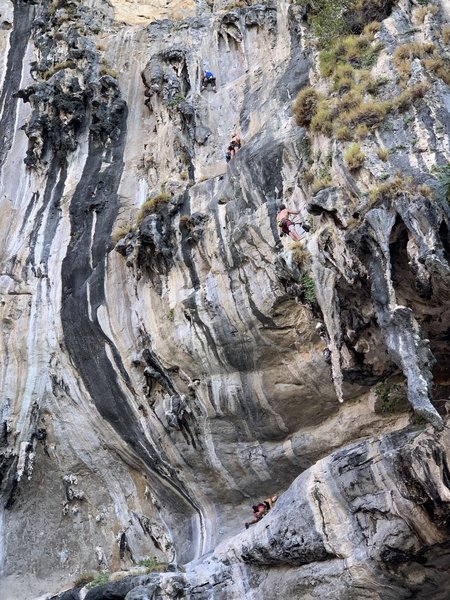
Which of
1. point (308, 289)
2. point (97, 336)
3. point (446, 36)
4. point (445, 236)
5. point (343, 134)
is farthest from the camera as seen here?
point (97, 336)

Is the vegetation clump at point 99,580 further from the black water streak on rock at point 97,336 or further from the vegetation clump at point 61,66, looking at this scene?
the vegetation clump at point 61,66

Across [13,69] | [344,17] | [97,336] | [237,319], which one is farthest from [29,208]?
[344,17]

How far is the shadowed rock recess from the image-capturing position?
13.3m

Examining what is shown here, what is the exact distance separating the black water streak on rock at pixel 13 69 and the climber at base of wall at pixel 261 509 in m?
16.1

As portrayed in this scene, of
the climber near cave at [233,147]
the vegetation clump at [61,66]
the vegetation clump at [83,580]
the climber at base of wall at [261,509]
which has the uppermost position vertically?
the vegetation clump at [61,66]

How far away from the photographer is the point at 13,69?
28.7 metres

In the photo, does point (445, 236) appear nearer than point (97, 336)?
Yes

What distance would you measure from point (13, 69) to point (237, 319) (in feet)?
58.6

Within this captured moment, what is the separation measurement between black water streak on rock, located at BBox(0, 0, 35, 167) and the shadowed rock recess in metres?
1.52

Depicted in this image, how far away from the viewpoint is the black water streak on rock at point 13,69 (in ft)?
86.8

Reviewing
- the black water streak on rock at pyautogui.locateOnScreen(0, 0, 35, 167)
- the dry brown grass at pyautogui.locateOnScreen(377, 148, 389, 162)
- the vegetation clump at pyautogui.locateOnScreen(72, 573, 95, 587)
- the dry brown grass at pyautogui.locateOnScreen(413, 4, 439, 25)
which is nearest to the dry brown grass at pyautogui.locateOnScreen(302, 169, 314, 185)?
the dry brown grass at pyautogui.locateOnScreen(377, 148, 389, 162)

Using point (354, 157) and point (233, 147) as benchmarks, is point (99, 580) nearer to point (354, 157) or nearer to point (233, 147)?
point (354, 157)

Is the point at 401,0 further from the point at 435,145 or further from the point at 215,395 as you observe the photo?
the point at 215,395

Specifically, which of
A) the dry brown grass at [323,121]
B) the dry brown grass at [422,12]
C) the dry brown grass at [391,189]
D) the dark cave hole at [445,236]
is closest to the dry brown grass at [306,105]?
the dry brown grass at [323,121]
